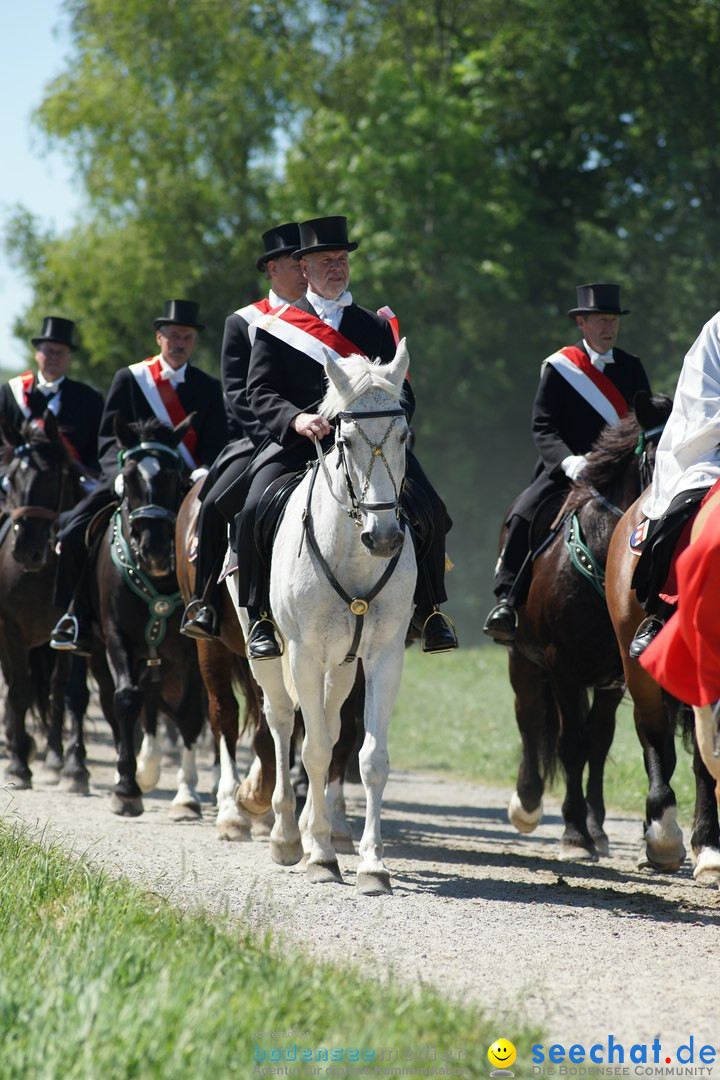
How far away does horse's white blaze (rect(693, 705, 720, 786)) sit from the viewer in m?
6.33

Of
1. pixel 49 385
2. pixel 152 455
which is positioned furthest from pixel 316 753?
pixel 49 385

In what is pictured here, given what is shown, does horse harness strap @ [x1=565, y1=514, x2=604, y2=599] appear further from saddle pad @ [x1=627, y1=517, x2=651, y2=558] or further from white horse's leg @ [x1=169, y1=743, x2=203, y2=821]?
white horse's leg @ [x1=169, y1=743, x2=203, y2=821]

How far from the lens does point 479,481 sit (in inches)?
1618

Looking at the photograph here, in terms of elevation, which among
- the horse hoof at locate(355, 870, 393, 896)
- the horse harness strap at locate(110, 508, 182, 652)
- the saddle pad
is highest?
the saddle pad

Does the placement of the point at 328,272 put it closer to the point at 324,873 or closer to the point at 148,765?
the point at 324,873

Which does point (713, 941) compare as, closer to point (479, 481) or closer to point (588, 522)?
point (588, 522)

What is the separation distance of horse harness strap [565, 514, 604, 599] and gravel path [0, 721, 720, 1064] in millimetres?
1735

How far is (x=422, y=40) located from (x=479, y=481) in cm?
1254

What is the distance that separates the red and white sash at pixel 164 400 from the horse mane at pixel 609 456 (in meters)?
3.44

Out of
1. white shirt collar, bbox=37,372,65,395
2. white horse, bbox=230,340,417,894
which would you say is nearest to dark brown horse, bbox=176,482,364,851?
white horse, bbox=230,340,417,894

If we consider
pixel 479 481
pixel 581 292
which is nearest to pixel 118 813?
pixel 581 292

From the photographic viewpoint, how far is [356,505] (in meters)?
7.30

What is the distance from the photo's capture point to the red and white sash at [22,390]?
44.4 ft

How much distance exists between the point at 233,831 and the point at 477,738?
316 inches
